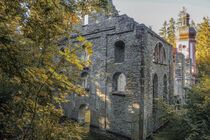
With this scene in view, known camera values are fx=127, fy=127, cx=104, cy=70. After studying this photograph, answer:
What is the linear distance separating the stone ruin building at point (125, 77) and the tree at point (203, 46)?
1164 centimetres

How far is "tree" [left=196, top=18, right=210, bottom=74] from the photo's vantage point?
1821cm

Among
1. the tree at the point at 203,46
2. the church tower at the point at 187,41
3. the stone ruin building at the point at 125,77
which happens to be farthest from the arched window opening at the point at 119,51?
the tree at the point at 203,46

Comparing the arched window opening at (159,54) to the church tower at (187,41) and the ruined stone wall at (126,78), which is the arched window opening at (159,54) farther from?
the church tower at (187,41)

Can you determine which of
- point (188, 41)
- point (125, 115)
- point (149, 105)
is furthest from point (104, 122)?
point (188, 41)

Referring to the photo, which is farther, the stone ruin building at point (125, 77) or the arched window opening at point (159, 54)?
A: the arched window opening at point (159, 54)

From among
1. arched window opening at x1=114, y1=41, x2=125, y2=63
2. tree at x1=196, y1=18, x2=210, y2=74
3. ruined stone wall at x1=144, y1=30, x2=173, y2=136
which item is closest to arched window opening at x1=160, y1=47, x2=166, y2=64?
ruined stone wall at x1=144, y1=30, x2=173, y2=136

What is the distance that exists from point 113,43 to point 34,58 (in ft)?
21.4

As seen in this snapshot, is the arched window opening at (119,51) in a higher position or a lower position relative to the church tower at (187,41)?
lower

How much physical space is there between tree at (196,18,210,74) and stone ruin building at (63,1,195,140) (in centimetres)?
1164

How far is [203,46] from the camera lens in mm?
18797

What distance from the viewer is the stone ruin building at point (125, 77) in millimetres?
7297

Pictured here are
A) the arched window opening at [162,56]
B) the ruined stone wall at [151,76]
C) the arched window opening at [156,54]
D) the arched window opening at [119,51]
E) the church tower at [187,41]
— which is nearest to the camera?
the ruined stone wall at [151,76]

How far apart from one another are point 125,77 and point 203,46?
17404mm

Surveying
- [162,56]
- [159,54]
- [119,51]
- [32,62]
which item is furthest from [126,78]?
[32,62]
